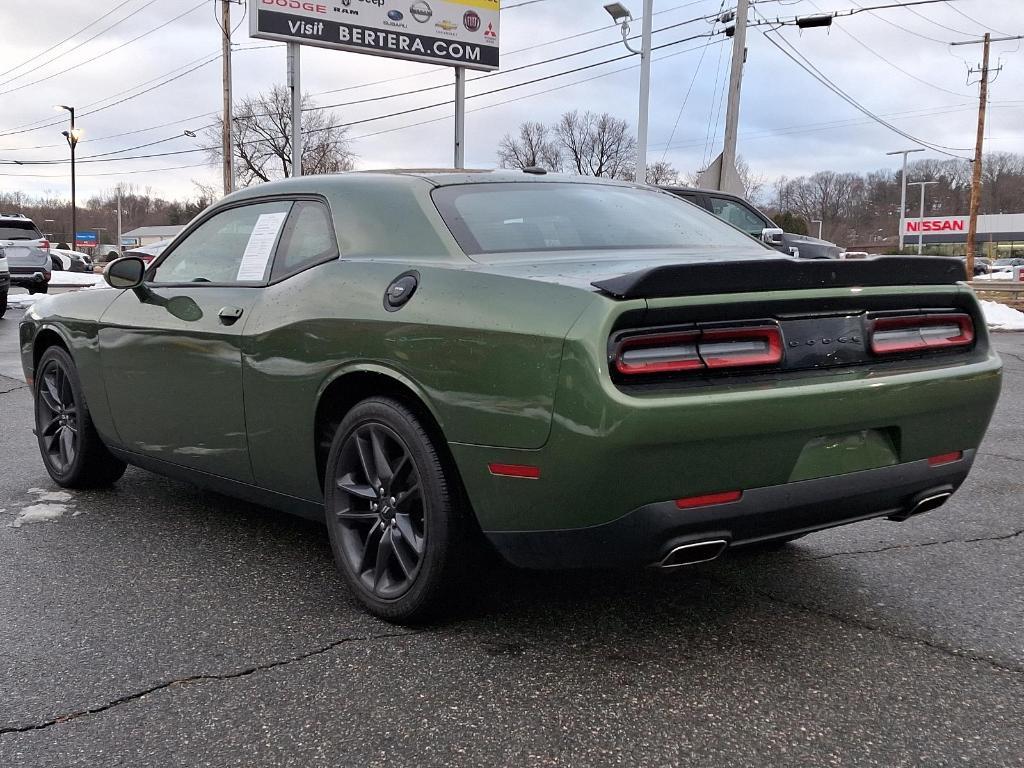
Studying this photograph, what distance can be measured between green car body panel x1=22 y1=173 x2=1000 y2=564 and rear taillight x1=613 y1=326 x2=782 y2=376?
2.0 inches

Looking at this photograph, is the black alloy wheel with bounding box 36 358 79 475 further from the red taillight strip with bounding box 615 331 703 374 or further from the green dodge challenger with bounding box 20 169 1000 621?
the red taillight strip with bounding box 615 331 703 374

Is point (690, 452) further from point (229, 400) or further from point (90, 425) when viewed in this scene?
point (90, 425)

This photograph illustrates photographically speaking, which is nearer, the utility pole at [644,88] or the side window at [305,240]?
the side window at [305,240]

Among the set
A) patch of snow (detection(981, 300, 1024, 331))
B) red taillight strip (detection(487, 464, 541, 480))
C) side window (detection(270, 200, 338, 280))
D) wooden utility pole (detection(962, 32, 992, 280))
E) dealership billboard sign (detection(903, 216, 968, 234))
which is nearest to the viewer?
red taillight strip (detection(487, 464, 541, 480))

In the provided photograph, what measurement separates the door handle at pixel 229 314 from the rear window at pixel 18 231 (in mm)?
20089

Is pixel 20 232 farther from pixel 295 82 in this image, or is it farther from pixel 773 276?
pixel 773 276

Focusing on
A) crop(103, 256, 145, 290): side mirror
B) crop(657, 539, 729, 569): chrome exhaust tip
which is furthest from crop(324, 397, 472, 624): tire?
crop(103, 256, 145, 290): side mirror

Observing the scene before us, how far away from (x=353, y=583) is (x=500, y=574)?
0.61 metres

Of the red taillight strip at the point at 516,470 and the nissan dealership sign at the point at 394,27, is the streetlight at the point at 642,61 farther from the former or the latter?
the red taillight strip at the point at 516,470

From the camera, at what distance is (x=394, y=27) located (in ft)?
84.2

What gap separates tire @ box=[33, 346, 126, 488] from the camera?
4.70 metres

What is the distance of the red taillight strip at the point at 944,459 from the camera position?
2.98 m

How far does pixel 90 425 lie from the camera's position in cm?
467

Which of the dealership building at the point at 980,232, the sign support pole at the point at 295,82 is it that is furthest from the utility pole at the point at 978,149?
the dealership building at the point at 980,232
